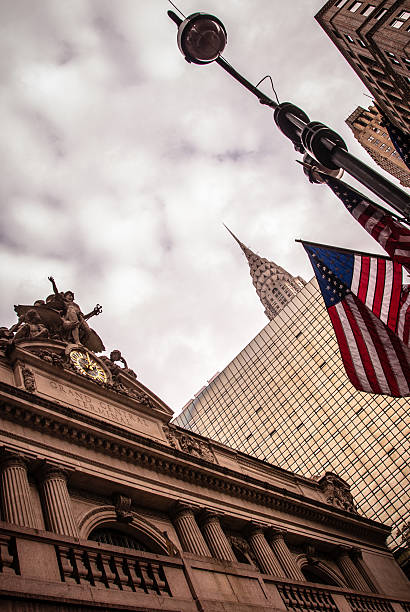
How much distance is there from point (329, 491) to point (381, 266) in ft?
65.6

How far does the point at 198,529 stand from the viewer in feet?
63.5

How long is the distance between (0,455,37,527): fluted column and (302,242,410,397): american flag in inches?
367

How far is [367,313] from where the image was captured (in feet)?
54.0

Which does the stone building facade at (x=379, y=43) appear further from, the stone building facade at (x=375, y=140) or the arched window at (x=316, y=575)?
the stone building facade at (x=375, y=140)

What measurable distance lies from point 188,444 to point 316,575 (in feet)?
26.5

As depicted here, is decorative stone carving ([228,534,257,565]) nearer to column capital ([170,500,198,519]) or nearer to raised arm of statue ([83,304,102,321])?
column capital ([170,500,198,519])

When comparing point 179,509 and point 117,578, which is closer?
point 117,578

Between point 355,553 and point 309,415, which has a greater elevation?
point 309,415

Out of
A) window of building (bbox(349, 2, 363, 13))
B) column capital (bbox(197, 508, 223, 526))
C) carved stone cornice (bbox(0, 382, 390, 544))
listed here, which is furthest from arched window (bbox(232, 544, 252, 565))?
window of building (bbox(349, 2, 363, 13))

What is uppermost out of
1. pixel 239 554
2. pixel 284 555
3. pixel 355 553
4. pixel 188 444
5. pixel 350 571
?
pixel 188 444

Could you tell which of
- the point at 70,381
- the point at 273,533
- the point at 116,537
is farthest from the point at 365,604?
the point at 70,381

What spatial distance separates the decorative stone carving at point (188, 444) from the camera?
2302 cm

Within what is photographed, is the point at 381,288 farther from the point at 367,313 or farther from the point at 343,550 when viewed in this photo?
the point at 343,550

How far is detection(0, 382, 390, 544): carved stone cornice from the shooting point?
1645 centimetres
